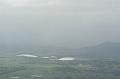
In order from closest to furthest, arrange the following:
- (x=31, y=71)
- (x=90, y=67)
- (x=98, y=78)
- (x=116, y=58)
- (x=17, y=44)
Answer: (x=98, y=78) < (x=31, y=71) < (x=90, y=67) < (x=116, y=58) < (x=17, y=44)

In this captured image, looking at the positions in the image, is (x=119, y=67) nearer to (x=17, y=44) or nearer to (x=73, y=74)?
(x=73, y=74)

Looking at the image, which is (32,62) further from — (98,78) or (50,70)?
(98,78)

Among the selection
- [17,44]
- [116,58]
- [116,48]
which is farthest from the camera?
[17,44]

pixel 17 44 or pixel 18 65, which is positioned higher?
pixel 17 44

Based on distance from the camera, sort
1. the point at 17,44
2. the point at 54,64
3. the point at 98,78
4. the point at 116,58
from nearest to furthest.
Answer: the point at 98,78
the point at 54,64
the point at 116,58
the point at 17,44

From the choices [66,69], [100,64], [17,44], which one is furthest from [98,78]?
[17,44]

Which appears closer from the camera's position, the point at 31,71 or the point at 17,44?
the point at 31,71

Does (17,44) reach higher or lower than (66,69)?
higher

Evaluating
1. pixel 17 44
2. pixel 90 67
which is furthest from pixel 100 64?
pixel 17 44

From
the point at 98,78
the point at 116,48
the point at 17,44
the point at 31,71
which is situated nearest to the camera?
the point at 98,78
